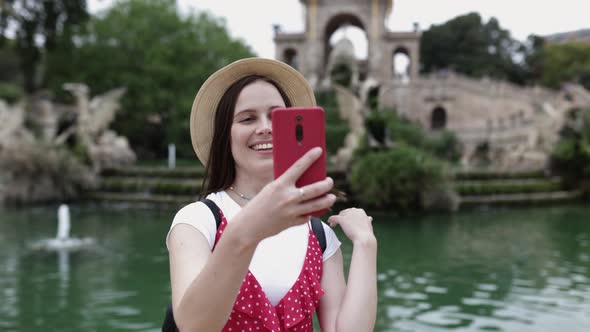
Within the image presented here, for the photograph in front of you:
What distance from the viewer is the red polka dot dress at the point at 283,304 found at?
62.3 inches

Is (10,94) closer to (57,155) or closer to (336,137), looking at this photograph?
(57,155)

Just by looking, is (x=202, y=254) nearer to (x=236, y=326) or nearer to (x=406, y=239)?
(x=236, y=326)

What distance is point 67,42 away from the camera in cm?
2709

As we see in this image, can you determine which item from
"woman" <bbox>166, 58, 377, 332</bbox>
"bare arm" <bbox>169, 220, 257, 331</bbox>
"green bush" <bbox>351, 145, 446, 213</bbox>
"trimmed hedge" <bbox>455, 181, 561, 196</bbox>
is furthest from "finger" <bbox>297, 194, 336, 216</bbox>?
"trimmed hedge" <bbox>455, 181, 561, 196</bbox>

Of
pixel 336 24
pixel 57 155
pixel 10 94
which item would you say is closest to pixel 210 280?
pixel 57 155

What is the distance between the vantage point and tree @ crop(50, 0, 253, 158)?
26234 millimetres

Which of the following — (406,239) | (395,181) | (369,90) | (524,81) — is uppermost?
(524,81)

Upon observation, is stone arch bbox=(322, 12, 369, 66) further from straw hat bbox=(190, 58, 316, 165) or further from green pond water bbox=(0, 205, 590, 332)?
straw hat bbox=(190, 58, 316, 165)

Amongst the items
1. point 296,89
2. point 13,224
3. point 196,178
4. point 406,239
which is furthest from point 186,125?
point 296,89

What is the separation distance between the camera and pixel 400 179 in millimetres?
13180

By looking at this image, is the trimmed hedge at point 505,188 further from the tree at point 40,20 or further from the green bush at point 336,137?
the tree at point 40,20

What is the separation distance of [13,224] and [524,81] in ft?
146

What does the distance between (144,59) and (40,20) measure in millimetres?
4884

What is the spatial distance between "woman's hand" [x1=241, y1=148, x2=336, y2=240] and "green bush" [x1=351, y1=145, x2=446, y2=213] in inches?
478
